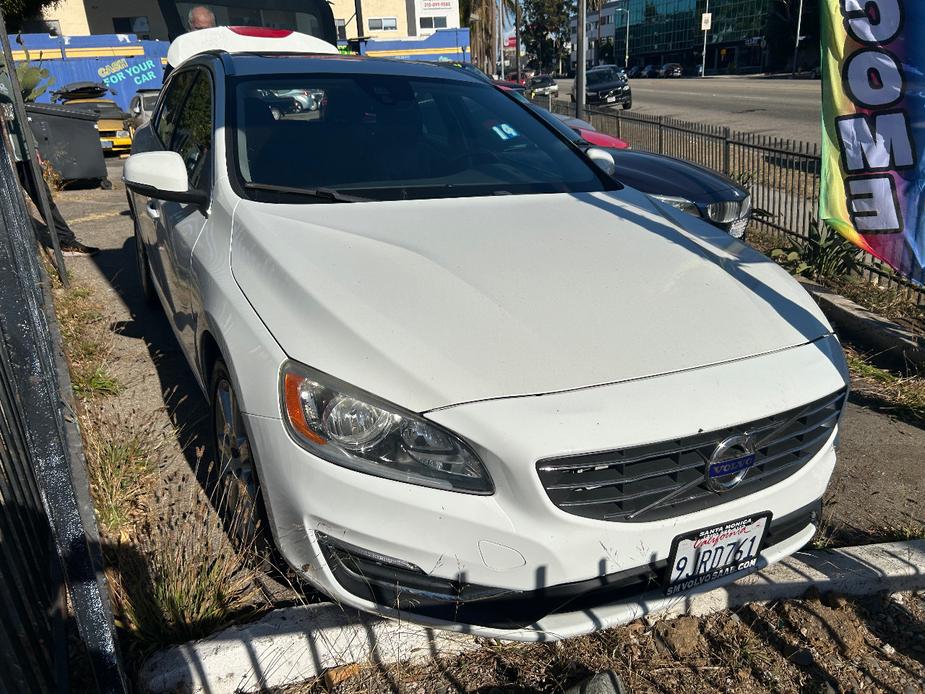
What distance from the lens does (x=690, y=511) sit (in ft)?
6.91

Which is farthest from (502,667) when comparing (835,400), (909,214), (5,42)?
(5,42)

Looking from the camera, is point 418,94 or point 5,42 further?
point 5,42

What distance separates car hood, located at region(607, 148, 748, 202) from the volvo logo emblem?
3.67 meters

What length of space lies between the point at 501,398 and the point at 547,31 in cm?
9982

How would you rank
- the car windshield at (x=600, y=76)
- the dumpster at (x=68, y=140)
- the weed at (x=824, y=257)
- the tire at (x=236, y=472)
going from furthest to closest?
the car windshield at (x=600, y=76) → the dumpster at (x=68, y=140) → the weed at (x=824, y=257) → the tire at (x=236, y=472)

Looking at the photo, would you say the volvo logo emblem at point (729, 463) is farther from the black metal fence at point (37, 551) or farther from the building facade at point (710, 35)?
the building facade at point (710, 35)

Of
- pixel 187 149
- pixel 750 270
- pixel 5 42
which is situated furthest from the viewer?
pixel 5 42

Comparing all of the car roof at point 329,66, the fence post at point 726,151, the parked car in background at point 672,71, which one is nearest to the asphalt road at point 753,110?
the fence post at point 726,151

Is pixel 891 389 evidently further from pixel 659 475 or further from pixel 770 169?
pixel 770 169

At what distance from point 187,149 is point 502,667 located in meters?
2.73

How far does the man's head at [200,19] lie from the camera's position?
26.8ft

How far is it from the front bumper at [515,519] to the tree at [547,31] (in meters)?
95.8

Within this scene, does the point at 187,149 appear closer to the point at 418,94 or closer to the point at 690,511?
the point at 418,94

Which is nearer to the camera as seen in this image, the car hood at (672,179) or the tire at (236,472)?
the tire at (236,472)
